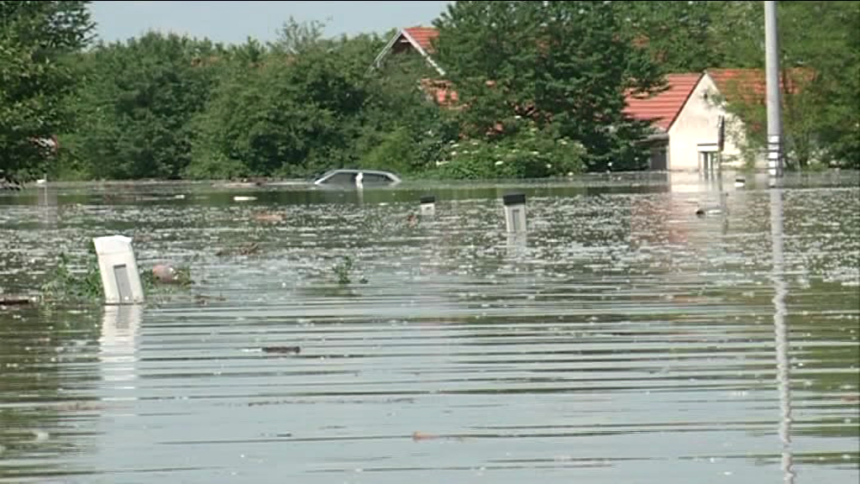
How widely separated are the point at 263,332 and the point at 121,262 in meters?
2.63

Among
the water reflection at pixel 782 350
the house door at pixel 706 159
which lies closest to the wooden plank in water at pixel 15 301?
the water reflection at pixel 782 350

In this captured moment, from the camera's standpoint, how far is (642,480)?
318 inches

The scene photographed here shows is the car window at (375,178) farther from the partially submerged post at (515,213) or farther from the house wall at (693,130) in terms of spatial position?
the partially submerged post at (515,213)

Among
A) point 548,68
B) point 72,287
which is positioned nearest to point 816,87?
point 548,68

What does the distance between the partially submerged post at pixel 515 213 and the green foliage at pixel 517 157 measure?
32855mm

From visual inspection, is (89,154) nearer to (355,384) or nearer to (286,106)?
(286,106)

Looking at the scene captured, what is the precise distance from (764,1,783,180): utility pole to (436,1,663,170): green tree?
11.6m

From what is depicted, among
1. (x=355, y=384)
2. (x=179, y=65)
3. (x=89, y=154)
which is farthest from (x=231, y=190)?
(x=355, y=384)

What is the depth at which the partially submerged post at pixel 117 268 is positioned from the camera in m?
16.2

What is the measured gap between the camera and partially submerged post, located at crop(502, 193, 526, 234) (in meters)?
26.1

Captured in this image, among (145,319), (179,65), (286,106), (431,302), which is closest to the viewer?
(145,319)

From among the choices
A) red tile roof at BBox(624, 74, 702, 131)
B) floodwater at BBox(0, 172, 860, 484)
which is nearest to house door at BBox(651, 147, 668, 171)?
red tile roof at BBox(624, 74, 702, 131)

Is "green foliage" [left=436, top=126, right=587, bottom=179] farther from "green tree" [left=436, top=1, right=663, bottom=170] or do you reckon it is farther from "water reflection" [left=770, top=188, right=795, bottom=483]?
"water reflection" [left=770, top=188, right=795, bottom=483]

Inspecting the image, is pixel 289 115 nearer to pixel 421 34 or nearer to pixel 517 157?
pixel 517 157
